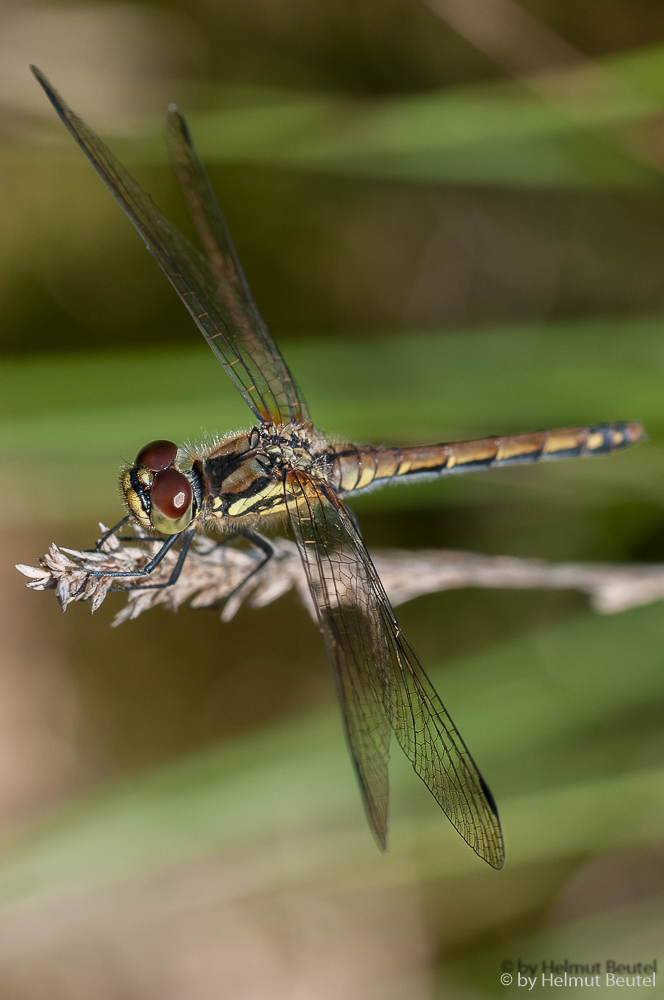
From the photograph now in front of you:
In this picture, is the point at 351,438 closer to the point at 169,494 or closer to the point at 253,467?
the point at 253,467

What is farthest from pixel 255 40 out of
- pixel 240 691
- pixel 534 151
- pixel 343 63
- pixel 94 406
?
pixel 240 691

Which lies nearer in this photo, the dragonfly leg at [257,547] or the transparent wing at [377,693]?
the transparent wing at [377,693]

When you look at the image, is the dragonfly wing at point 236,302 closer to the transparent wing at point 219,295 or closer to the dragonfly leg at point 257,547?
the transparent wing at point 219,295

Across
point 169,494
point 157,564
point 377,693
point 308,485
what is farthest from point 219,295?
point 377,693

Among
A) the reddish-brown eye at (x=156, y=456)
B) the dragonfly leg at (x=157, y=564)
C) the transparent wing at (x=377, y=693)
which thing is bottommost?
the transparent wing at (x=377, y=693)

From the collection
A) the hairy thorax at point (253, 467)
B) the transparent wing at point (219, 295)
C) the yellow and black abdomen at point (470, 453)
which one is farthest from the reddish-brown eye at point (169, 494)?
the yellow and black abdomen at point (470, 453)

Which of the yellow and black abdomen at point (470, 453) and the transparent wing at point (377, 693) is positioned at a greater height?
the yellow and black abdomen at point (470, 453)
